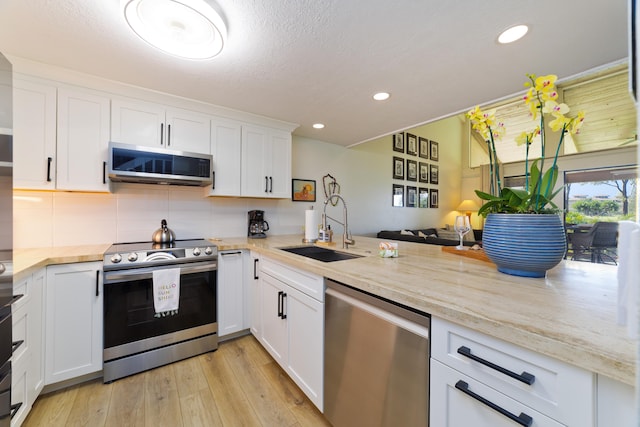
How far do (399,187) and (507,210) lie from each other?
3.52 metres

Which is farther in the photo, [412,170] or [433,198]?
[433,198]

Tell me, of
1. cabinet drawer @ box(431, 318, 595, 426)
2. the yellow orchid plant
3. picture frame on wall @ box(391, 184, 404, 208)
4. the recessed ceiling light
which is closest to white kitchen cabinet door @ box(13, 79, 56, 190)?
cabinet drawer @ box(431, 318, 595, 426)

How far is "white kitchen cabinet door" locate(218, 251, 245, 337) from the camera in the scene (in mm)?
2183

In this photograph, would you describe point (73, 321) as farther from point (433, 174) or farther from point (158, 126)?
point (433, 174)

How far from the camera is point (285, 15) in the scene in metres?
1.28

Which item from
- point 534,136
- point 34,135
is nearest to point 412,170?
point 534,136

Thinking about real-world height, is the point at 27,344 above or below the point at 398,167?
below

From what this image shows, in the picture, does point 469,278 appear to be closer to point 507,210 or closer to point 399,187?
point 507,210

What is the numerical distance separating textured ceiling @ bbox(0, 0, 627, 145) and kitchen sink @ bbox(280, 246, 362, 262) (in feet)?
4.41

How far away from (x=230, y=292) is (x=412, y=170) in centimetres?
409

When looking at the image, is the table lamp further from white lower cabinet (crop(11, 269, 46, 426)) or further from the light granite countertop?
white lower cabinet (crop(11, 269, 46, 426))

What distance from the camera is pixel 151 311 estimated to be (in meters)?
1.85

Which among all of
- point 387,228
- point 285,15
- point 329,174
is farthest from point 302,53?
point 387,228

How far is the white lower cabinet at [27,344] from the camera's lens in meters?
1.26
